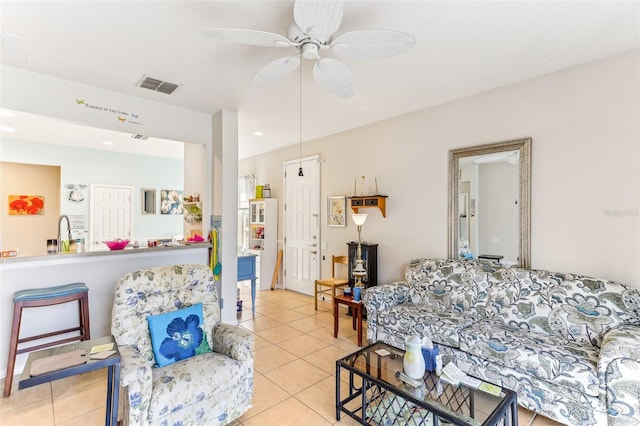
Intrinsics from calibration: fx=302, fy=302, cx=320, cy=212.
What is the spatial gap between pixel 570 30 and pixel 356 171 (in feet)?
9.24

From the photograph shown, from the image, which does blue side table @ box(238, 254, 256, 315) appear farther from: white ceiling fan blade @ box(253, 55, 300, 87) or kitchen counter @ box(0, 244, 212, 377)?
white ceiling fan blade @ box(253, 55, 300, 87)

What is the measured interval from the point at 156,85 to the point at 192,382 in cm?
284

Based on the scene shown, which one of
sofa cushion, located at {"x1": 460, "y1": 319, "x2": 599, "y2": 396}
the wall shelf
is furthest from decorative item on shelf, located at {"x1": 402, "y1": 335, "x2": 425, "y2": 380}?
the wall shelf

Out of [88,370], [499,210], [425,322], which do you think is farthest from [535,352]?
[88,370]

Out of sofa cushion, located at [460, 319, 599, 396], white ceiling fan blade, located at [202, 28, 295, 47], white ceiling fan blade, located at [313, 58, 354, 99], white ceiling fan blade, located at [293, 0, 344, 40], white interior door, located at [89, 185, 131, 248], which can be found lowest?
sofa cushion, located at [460, 319, 599, 396]

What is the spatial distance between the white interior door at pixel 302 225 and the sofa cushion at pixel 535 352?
309 centimetres

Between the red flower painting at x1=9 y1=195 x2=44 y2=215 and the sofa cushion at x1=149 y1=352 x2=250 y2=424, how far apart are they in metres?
6.17

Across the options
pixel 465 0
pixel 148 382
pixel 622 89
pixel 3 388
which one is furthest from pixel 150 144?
pixel 622 89

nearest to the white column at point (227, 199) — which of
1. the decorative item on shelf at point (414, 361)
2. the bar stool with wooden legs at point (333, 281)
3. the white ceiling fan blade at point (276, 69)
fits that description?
the bar stool with wooden legs at point (333, 281)

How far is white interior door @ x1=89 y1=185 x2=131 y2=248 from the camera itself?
6.07 metres

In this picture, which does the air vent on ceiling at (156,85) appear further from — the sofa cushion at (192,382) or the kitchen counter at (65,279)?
the sofa cushion at (192,382)

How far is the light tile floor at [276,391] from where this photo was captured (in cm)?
214

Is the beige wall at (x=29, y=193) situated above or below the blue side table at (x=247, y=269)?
above

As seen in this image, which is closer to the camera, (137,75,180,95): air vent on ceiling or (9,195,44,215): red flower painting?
(137,75,180,95): air vent on ceiling
